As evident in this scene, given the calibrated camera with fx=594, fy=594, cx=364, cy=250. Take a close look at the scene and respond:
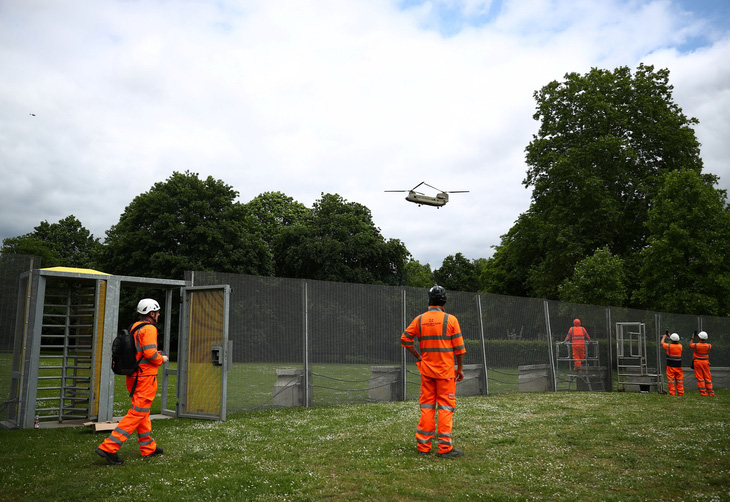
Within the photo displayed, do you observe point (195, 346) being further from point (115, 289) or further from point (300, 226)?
point (300, 226)

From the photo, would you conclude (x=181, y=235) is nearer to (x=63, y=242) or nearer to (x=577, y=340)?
(x=577, y=340)

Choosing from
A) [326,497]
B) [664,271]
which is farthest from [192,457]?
[664,271]

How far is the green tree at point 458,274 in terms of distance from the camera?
101 metres

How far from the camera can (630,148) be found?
117ft

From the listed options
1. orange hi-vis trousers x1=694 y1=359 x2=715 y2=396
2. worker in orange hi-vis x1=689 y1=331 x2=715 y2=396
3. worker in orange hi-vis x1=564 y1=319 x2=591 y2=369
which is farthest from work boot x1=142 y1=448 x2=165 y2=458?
orange hi-vis trousers x1=694 y1=359 x2=715 y2=396

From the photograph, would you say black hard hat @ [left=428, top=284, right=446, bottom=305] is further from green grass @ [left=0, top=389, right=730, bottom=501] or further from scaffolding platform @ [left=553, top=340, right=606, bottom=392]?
scaffolding platform @ [left=553, top=340, right=606, bottom=392]

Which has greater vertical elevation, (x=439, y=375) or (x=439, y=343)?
(x=439, y=343)

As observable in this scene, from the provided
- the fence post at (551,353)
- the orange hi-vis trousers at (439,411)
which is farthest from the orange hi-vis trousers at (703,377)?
the orange hi-vis trousers at (439,411)

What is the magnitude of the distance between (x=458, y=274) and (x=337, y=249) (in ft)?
183

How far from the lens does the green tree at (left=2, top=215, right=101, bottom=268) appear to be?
6225 centimetres

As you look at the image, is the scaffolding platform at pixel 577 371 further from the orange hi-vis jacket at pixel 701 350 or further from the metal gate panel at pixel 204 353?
the metal gate panel at pixel 204 353

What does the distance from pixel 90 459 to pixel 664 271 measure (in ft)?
99.8

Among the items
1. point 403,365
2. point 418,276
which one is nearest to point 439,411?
point 403,365

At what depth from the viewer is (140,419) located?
770 centimetres
